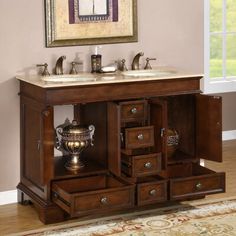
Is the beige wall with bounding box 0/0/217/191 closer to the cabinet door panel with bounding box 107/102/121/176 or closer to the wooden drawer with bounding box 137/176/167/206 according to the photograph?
the cabinet door panel with bounding box 107/102/121/176

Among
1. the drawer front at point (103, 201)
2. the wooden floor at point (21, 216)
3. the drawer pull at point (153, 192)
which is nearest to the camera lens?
the drawer front at point (103, 201)

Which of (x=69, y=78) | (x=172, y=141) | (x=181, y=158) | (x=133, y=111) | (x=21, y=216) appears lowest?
(x=21, y=216)

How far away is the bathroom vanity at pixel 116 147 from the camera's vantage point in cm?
359

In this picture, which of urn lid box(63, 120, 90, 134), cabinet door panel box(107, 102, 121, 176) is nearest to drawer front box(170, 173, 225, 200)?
cabinet door panel box(107, 102, 121, 176)

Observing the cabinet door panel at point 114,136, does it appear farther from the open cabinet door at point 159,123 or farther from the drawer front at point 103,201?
the open cabinet door at point 159,123

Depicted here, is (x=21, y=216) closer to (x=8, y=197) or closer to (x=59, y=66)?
(x=8, y=197)

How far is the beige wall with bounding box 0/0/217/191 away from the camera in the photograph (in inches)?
153

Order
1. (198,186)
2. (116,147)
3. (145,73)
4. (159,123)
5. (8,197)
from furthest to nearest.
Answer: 1. (145,73)
2. (8,197)
3. (198,186)
4. (159,123)
5. (116,147)

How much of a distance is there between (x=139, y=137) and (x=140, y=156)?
10cm

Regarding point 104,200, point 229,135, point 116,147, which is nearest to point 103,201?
point 104,200

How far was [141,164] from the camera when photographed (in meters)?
3.75

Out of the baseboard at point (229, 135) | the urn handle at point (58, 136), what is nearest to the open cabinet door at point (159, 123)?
the urn handle at point (58, 136)

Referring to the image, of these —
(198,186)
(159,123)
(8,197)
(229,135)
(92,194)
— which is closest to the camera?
(92,194)

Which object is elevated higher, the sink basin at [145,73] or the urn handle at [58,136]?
the sink basin at [145,73]
